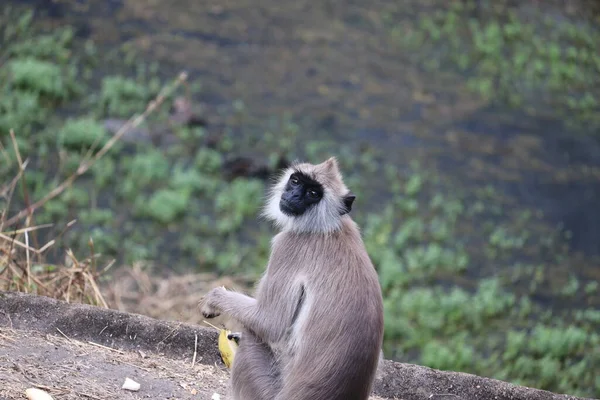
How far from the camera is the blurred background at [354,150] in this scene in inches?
297

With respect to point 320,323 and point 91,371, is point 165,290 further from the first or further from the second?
point 320,323

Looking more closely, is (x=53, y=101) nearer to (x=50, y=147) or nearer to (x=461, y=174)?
(x=50, y=147)

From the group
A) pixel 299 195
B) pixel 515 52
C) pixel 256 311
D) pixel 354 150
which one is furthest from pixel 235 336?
pixel 515 52

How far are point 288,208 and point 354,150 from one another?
20.6ft

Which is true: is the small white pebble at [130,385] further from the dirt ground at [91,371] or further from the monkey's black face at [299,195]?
the monkey's black face at [299,195]

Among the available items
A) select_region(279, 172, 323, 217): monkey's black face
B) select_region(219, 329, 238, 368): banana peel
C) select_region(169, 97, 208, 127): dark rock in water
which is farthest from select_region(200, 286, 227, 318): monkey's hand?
select_region(169, 97, 208, 127): dark rock in water

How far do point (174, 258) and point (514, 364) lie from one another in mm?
3339

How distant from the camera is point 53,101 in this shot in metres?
9.64

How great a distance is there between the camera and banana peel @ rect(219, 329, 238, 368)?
14.4ft

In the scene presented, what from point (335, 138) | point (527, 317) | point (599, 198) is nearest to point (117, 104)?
point (335, 138)

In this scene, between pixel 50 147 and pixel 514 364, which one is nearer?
pixel 514 364

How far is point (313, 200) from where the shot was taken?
394 centimetres

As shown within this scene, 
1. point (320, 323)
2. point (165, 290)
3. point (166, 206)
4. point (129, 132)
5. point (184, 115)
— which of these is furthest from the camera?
point (184, 115)

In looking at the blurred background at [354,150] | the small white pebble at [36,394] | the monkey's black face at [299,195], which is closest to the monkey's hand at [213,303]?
the monkey's black face at [299,195]
